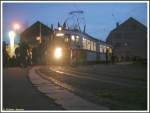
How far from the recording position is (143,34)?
1774 inches

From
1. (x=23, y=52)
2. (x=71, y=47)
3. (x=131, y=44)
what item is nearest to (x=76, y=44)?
(x=71, y=47)

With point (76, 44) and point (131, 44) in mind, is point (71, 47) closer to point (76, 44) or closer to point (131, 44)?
point (76, 44)

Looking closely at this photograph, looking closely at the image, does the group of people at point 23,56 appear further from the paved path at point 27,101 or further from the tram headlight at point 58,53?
the paved path at point 27,101

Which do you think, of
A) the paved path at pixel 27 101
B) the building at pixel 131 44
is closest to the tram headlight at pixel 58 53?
the building at pixel 131 44

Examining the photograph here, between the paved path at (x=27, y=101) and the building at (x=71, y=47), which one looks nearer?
the paved path at (x=27, y=101)

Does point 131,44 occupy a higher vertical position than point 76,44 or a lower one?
higher

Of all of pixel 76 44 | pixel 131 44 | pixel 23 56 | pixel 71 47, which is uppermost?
pixel 131 44

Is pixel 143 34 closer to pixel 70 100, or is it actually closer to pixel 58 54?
pixel 58 54

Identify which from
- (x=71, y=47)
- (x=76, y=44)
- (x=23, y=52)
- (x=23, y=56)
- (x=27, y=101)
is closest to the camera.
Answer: (x=27, y=101)

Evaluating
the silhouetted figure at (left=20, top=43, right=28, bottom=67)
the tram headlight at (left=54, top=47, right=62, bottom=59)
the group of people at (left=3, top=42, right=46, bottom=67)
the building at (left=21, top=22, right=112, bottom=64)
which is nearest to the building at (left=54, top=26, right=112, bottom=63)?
the building at (left=21, top=22, right=112, bottom=64)

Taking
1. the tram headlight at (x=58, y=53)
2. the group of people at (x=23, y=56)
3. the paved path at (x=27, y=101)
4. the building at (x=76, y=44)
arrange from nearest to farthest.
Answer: the paved path at (x=27, y=101) → the group of people at (x=23, y=56) → the building at (x=76, y=44) → the tram headlight at (x=58, y=53)

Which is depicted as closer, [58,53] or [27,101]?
[27,101]

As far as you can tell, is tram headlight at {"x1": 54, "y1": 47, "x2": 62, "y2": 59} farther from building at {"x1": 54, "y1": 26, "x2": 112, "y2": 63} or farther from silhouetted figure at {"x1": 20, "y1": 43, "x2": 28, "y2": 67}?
silhouetted figure at {"x1": 20, "y1": 43, "x2": 28, "y2": 67}

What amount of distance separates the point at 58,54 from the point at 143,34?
18.6m
